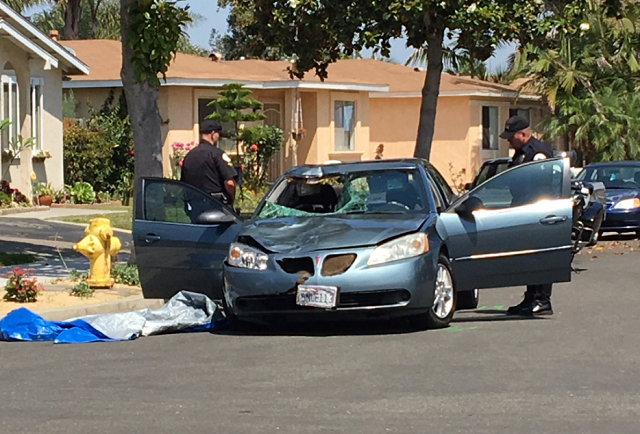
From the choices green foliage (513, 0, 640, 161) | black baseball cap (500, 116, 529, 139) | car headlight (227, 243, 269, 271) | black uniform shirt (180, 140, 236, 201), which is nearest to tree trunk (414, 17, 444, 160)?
black uniform shirt (180, 140, 236, 201)

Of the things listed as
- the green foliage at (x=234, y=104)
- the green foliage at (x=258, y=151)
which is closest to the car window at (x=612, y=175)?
the green foliage at (x=234, y=104)

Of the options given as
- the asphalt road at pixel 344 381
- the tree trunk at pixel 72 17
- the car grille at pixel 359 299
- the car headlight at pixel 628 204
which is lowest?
the asphalt road at pixel 344 381

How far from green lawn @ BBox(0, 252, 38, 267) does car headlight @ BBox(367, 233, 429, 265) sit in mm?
7297

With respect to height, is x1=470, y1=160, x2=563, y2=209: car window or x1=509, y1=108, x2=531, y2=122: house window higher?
x1=509, y1=108, x2=531, y2=122: house window

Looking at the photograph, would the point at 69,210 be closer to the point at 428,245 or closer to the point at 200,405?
the point at 428,245

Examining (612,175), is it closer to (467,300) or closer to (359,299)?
(467,300)

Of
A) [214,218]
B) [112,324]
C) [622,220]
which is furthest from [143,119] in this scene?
[622,220]

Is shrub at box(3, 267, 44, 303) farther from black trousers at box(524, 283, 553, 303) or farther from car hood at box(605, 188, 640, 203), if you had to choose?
car hood at box(605, 188, 640, 203)

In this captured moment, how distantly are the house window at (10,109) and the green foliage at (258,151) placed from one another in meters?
6.89

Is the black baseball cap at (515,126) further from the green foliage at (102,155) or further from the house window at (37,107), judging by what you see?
the green foliage at (102,155)

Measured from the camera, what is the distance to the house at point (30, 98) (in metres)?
26.0

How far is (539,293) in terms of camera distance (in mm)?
11203

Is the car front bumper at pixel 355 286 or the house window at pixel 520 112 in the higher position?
the house window at pixel 520 112

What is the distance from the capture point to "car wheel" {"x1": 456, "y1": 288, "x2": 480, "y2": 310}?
39.5ft
